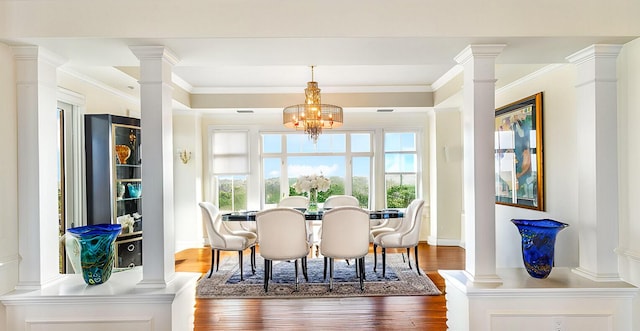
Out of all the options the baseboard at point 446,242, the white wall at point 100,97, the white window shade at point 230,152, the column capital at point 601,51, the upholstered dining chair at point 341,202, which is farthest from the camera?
the white window shade at point 230,152

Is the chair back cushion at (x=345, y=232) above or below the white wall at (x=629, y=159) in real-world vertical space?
below

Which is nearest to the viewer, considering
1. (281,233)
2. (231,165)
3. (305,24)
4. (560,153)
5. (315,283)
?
(305,24)

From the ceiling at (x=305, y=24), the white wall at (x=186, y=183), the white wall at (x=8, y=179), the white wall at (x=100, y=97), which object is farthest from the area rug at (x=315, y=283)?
the ceiling at (x=305, y=24)

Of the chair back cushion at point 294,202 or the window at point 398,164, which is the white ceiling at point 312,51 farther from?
the window at point 398,164

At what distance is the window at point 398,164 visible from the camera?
23.0ft

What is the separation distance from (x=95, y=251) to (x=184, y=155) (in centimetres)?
426

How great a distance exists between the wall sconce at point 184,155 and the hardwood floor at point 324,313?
128 inches

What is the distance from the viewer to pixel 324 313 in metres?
3.56

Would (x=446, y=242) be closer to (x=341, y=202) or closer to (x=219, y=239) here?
(x=341, y=202)

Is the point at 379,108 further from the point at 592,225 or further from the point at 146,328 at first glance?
the point at 146,328

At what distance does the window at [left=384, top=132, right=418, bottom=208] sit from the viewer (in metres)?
7.02

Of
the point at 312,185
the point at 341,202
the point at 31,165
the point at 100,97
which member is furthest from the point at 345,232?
the point at 100,97

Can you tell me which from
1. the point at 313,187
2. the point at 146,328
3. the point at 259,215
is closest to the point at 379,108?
the point at 313,187

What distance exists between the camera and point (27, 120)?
7.94ft
